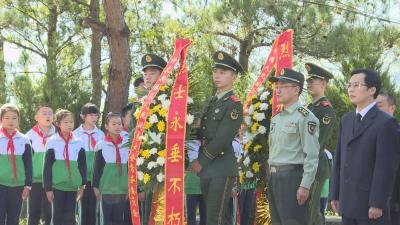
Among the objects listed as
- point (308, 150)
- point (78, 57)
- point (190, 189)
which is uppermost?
point (78, 57)

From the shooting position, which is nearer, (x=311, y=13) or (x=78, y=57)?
(x=311, y=13)

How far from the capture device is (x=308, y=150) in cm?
524

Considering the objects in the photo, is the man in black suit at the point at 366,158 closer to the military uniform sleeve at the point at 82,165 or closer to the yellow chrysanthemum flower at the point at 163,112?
the yellow chrysanthemum flower at the point at 163,112

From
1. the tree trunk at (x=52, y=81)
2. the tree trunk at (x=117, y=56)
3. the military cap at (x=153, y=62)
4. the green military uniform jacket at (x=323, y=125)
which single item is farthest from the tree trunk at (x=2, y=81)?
the green military uniform jacket at (x=323, y=125)

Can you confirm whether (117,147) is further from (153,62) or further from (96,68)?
(96,68)

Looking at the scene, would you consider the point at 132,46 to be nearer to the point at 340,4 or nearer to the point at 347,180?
the point at 340,4

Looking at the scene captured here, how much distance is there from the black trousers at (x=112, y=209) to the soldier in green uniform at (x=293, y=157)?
2.40m

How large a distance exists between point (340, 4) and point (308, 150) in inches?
339

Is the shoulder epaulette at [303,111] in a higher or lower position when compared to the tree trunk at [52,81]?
lower

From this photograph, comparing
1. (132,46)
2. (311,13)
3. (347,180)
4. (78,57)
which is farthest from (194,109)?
(78,57)

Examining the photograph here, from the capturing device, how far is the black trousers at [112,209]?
732 cm

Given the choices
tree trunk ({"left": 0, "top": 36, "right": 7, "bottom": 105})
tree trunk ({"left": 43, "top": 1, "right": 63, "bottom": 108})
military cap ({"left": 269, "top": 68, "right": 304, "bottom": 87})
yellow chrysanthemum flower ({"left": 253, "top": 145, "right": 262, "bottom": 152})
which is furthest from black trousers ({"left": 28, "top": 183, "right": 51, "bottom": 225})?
tree trunk ({"left": 0, "top": 36, "right": 7, "bottom": 105})

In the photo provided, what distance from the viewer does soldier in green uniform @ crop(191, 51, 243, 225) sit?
230 inches

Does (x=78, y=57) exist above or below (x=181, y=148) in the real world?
above
